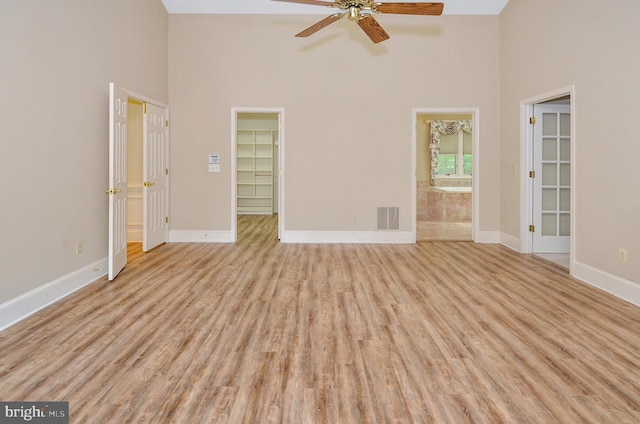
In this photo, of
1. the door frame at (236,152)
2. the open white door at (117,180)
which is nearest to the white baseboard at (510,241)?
the door frame at (236,152)

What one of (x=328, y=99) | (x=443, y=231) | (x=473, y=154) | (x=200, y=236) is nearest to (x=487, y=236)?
(x=443, y=231)

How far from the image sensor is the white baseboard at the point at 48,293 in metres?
3.06

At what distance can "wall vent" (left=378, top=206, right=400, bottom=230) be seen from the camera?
6715mm

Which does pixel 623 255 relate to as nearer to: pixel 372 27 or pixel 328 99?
pixel 372 27

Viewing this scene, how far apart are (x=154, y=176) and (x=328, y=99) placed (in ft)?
9.99

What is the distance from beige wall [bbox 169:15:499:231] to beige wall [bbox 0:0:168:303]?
5.52ft

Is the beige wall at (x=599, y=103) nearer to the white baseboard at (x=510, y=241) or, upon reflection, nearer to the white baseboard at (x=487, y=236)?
the white baseboard at (x=510, y=241)

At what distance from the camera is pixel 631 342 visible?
2.72 meters

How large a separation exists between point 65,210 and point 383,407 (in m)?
3.47

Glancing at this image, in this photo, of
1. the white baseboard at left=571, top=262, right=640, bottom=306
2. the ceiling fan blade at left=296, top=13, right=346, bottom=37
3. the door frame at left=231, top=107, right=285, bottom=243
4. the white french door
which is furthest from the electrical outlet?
the door frame at left=231, top=107, right=285, bottom=243

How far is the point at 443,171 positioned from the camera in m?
10.9

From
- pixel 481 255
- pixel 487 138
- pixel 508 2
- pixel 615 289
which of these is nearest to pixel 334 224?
pixel 481 255

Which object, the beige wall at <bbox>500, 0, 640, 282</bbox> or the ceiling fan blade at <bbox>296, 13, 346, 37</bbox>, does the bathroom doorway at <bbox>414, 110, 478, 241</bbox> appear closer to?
the beige wall at <bbox>500, 0, 640, 282</bbox>

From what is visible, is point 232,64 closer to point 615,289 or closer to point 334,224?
point 334,224
